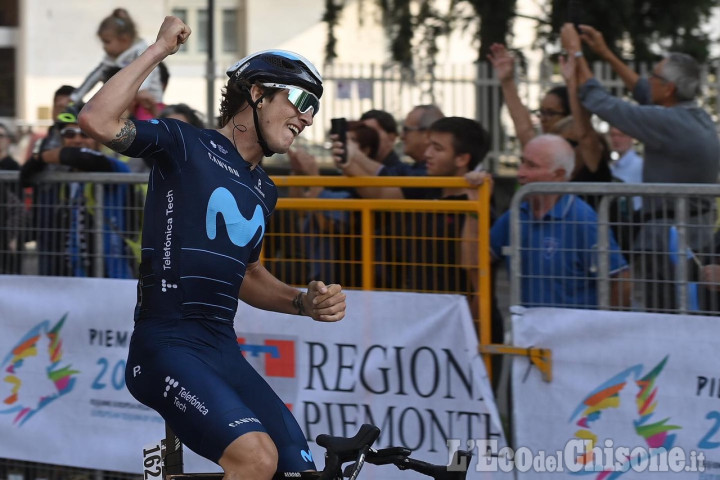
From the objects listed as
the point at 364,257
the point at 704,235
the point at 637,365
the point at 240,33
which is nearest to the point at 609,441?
the point at 637,365

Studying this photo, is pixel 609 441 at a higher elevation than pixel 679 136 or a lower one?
lower

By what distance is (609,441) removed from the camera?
5.93 metres

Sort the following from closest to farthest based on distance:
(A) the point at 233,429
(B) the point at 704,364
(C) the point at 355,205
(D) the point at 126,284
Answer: (A) the point at 233,429 < (B) the point at 704,364 < (C) the point at 355,205 < (D) the point at 126,284

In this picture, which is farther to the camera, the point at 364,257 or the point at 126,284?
the point at 126,284

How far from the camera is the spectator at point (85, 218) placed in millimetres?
7066

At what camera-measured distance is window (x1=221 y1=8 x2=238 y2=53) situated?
26188 mm

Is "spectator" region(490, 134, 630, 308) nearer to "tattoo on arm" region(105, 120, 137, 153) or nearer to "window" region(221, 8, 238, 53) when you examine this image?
"tattoo on arm" region(105, 120, 137, 153)

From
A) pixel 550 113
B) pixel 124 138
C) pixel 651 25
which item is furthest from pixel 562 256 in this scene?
pixel 651 25

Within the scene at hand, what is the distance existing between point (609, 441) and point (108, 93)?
3.06 meters

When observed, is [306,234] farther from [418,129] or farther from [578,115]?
[578,115]

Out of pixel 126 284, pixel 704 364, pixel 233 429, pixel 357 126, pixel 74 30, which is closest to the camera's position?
pixel 233 429

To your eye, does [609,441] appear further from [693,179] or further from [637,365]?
[693,179]

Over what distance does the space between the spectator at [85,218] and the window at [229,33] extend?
19170 mm

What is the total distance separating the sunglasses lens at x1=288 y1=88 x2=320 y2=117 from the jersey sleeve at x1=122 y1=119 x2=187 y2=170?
0.42 m
